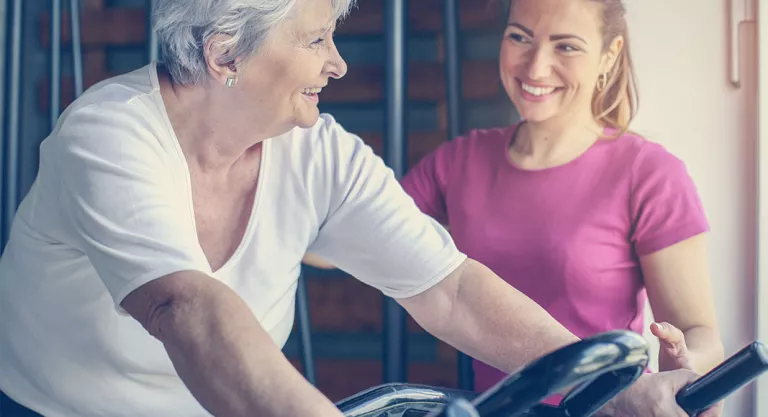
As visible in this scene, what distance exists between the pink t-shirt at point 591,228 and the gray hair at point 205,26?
0.30 meters

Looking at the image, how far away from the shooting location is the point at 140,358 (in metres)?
0.66

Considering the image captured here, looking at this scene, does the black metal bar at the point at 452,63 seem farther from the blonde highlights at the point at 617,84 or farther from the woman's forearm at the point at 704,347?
the woman's forearm at the point at 704,347

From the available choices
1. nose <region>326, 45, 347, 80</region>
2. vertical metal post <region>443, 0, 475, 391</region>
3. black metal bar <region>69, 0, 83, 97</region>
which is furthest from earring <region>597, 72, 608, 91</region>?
black metal bar <region>69, 0, 83, 97</region>

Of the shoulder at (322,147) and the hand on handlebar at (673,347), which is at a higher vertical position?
the shoulder at (322,147)

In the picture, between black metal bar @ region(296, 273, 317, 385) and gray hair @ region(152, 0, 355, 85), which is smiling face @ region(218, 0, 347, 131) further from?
black metal bar @ region(296, 273, 317, 385)

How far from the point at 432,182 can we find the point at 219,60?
30 centimetres

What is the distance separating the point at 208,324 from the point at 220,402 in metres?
0.05

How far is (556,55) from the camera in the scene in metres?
0.79

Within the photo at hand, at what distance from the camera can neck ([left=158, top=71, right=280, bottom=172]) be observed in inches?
26.1

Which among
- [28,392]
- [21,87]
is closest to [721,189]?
[28,392]

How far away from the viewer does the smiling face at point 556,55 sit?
2.58 feet

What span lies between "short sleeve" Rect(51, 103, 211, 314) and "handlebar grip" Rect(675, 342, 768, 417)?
302 mm

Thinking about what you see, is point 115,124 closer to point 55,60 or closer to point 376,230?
point 376,230

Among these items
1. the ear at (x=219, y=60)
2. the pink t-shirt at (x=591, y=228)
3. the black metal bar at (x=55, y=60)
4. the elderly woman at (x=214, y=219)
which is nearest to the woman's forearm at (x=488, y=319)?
the elderly woman at (x=214, y=219)
